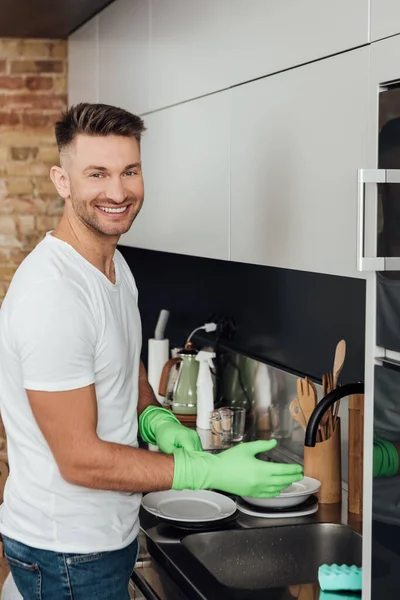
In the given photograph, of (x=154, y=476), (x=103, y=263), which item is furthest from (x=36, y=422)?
(x=103, y=263)

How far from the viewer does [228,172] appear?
7.57ft

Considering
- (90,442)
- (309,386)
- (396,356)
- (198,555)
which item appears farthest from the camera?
(309,386)

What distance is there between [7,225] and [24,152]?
0.32 m

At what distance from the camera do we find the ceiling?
3283 millimetres

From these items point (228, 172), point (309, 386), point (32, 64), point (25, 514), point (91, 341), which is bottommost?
point (25, 514)

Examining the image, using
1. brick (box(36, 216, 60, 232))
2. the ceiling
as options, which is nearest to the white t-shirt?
the ceiling

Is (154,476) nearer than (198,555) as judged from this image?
Yes

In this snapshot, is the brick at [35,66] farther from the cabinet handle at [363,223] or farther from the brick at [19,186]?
the cabinet handle at [363,223]

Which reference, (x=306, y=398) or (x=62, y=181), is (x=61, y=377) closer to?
(x=62, y=181)

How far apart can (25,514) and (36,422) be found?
0.73 feet

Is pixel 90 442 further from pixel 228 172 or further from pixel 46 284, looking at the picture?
pixel 228 172

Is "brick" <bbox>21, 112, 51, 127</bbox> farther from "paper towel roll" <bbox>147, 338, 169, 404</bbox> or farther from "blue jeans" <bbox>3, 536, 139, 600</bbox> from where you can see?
"blue jeans" <bbox>3, 536, 139, 600</bbox>

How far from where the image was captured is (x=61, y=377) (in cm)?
162

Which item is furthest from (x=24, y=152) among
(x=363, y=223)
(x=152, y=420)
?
(x=363, y=223)
